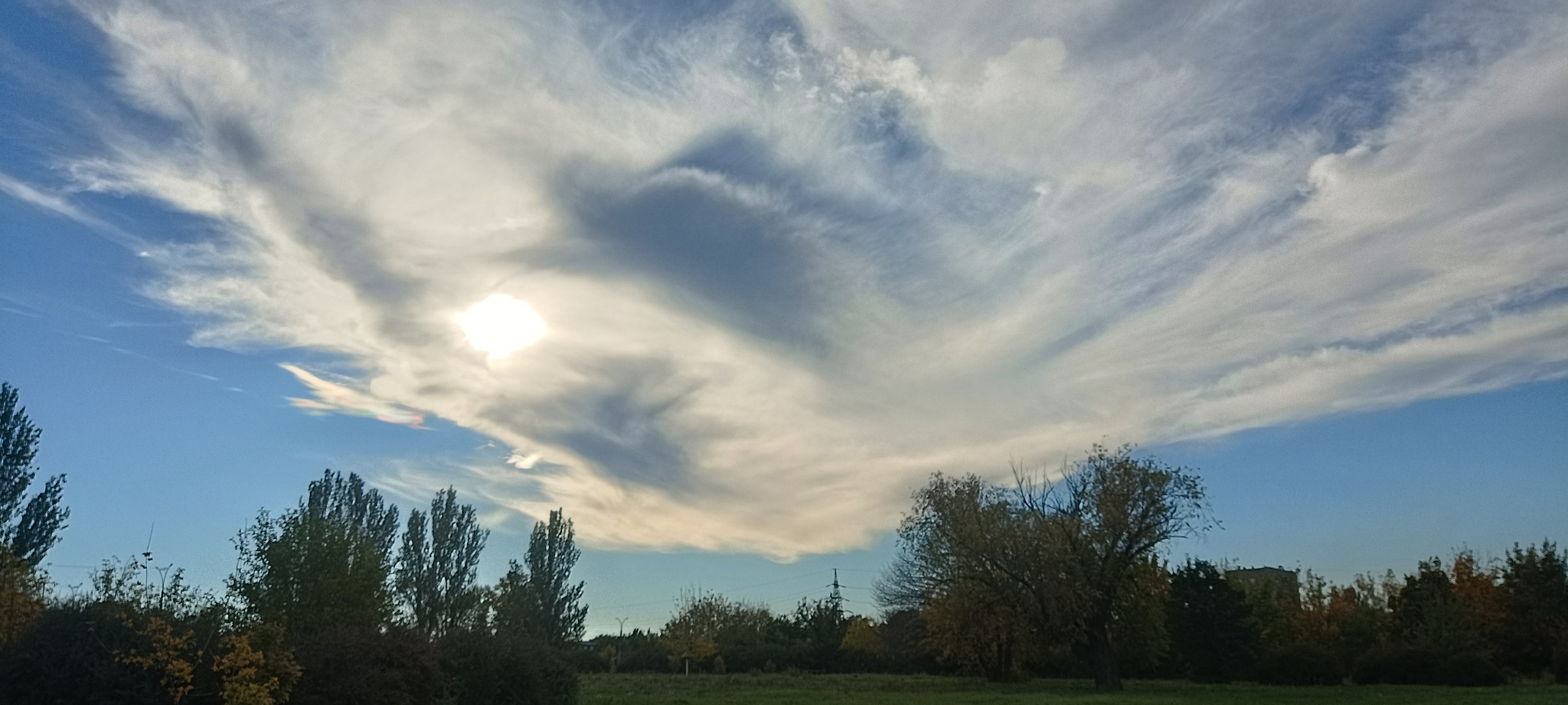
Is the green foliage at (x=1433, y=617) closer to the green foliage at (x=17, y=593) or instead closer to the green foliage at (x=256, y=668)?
the green foliage at (x=256, y=668)

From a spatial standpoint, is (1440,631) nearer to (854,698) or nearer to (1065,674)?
(1065,674)

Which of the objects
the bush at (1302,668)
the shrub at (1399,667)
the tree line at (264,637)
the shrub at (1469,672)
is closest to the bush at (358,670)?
the tree line at (264,637)

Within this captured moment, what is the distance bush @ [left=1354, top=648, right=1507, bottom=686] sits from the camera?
4988 cm

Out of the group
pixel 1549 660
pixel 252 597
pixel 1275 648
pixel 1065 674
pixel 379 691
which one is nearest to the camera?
pixel 379 691

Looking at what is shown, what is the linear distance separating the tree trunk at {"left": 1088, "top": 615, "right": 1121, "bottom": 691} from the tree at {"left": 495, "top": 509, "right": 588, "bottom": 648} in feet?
107

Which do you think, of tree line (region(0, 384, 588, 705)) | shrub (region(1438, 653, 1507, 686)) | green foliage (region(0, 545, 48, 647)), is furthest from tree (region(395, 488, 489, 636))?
shrub (region(1438, 653, 1507, 686))

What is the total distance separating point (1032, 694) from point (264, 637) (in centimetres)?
3238

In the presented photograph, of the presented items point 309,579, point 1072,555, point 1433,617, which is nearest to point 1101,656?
point 1072,555

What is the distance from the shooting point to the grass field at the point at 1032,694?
35344mm

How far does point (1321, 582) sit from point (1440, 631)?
2592 centimetres

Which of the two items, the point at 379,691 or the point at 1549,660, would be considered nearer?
the point at 379,691

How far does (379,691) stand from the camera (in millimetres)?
22016

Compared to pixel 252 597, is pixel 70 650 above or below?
below

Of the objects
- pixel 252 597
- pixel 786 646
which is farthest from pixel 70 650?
pixel 786 646
